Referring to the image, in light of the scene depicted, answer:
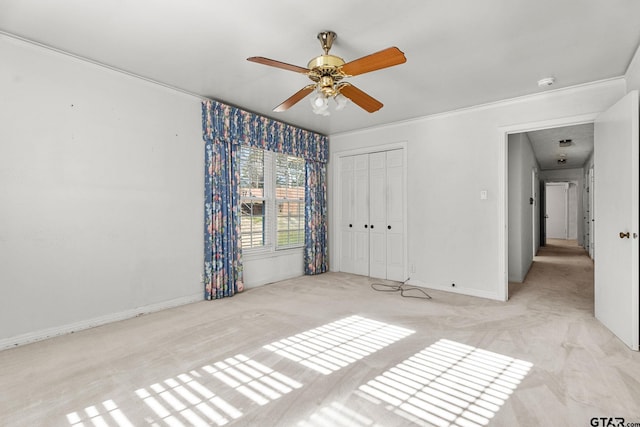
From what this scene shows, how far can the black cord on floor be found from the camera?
4309 millimetres

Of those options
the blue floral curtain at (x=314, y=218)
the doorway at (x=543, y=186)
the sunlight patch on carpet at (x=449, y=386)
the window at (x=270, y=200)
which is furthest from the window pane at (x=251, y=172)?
the doorway at (x=543, y=186)

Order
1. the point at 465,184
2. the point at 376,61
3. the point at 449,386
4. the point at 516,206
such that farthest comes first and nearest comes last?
the point at 516,206, the point at 465,184, the point at 376,61, the point at 449,386

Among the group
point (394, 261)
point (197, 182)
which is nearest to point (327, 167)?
point (394, 261)

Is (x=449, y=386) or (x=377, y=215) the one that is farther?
(x=377, y=215)

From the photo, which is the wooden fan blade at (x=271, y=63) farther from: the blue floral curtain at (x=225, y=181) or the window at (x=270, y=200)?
the window at (x=270, y=200)

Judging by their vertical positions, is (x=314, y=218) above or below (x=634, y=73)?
below

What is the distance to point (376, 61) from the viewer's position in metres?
2.17

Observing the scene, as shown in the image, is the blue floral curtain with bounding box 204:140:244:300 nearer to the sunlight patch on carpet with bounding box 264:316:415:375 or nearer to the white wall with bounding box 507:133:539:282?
the sunlight patch on carpet with bounding box 264:316:415:375

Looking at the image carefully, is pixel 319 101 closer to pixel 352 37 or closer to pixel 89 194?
pixel 352 37

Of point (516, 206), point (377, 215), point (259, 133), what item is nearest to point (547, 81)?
point (516, 206)

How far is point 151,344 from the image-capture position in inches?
106

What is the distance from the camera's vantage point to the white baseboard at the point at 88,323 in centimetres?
266

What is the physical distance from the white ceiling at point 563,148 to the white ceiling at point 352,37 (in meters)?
2.44

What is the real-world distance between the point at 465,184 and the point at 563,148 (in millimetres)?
4294
